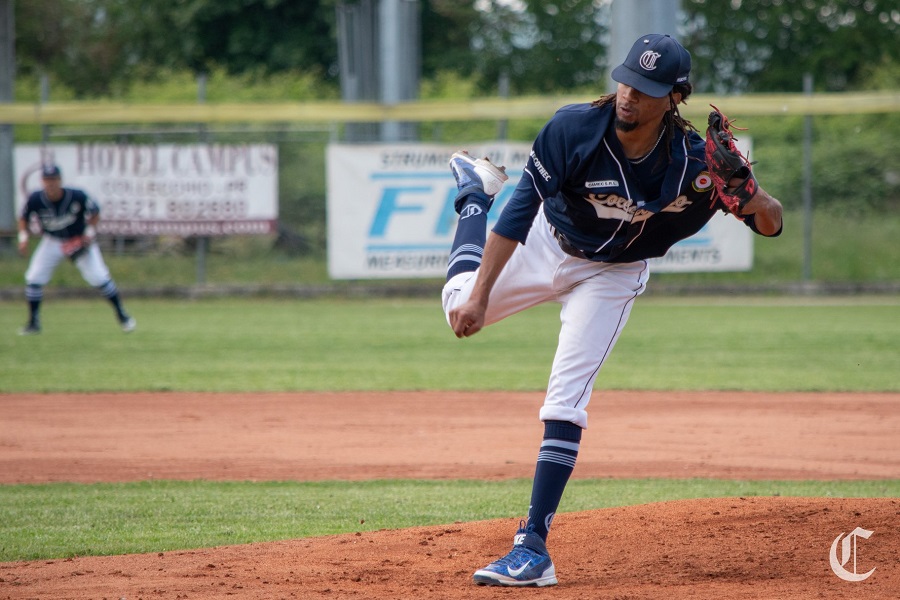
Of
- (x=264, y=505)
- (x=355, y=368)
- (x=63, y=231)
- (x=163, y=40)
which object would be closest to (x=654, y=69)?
(x=264, y=505)

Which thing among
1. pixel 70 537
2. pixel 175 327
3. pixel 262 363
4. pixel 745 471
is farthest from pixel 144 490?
pixel 175 327

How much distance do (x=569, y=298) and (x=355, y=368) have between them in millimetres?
7194

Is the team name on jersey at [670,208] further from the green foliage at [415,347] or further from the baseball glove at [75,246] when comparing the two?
the baseball glove at [75,246]

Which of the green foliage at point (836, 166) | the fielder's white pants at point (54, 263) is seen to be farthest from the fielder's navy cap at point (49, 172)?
the green foliage at point (836, 166)

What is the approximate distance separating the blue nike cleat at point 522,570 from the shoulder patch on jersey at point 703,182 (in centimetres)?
149

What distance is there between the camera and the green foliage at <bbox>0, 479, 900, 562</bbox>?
201 inches

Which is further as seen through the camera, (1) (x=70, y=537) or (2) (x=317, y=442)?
(2) (x=317, y=442)

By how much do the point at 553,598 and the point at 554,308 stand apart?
46.4ft

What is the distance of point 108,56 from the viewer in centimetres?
3591

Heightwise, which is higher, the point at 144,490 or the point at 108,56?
the point at 108,56

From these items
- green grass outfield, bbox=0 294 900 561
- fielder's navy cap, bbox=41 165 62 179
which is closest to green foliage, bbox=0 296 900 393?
green grass outfield, bbox=0 294 900 561

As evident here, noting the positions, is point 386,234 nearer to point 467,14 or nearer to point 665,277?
point 665,277

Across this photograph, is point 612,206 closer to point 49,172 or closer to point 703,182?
point 703,182

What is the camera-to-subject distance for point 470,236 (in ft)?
16.3
